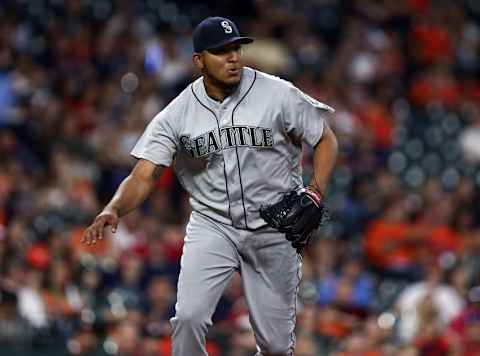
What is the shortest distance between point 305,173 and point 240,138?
5213 millimetres

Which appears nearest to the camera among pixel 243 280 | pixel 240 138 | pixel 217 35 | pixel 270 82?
pixel 217 35

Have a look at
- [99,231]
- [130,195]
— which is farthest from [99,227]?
[130,195]

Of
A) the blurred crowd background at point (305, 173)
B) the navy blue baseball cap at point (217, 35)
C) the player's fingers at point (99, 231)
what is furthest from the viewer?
the blurred crowd background at point (305, 173)

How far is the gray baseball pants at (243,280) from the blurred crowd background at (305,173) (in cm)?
236

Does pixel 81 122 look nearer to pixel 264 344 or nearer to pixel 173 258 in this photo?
pixel 173 258

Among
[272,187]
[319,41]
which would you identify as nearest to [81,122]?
[319,41]

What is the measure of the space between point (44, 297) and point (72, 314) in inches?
15.4

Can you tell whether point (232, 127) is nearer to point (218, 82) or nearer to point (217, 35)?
point (218, 82)

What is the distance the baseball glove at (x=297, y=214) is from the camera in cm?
551

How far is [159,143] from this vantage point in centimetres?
560

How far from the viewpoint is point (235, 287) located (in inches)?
363

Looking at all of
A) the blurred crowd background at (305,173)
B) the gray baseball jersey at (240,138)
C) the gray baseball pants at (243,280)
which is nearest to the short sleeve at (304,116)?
the gray baseball jersey at (240,138)

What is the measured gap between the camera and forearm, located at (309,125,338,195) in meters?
5.57

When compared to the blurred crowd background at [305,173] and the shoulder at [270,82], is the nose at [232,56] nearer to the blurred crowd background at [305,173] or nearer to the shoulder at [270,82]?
the shoulder at [270,82]
